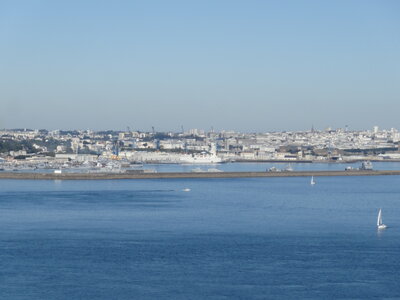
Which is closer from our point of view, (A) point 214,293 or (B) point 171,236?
(A) point 214,293

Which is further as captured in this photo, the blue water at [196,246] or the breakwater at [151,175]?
the breakwater at [151,175]

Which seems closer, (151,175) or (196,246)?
(196,246)

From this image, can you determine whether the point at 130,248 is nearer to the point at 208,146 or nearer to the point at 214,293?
the point at 214,293

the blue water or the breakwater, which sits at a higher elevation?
the blue water

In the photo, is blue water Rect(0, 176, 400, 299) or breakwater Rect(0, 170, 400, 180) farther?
breakwater Rect(0, 170, 400, 180)

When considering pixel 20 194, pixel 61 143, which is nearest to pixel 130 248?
pixel 20 194

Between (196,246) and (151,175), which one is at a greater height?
(196,246)

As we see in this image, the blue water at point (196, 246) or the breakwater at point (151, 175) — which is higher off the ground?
the blue water at point (196, 246)

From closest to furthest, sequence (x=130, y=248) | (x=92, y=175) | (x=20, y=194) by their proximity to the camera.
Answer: (x=130, y=248) < (x=20, y=194) < (x=92, y=175)
